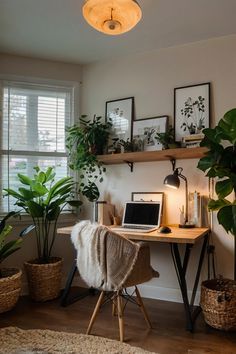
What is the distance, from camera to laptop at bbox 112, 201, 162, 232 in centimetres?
293

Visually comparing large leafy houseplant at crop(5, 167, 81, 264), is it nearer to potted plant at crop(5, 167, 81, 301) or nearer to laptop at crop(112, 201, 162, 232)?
potted plant at crop(5, 167, 81, 301)

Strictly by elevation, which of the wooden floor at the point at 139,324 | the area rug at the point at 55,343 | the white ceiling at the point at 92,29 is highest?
the white ceiling at the point at 92,29

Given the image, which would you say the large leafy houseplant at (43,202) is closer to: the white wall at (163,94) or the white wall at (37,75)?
the white wall at (37,75)

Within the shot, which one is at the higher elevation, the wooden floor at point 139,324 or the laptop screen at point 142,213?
the laptop screen at point 142,213

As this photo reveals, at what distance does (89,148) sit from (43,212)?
2.67 ft

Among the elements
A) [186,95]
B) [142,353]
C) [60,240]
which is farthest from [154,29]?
[142,353]

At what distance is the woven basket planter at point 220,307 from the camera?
7.57 ft

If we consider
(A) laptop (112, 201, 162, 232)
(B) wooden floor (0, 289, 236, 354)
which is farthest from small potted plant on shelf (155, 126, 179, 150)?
(B) wooden floor (0, 289, 236, 354)

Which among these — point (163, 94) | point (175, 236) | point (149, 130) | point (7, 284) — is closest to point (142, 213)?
point (175, 236)

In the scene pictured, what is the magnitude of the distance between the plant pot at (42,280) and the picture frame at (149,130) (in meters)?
1.53

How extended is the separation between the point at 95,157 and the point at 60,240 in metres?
1.03

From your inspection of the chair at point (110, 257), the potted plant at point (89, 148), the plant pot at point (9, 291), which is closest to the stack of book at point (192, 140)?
the potted plant at point (89, 148)

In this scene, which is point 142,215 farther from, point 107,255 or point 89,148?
point 107,255

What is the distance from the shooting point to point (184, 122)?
2.99 meters
